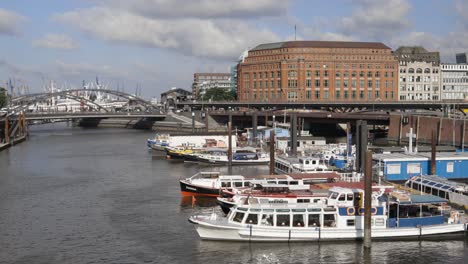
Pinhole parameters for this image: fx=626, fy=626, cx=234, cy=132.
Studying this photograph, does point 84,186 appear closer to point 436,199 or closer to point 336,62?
point 436,199

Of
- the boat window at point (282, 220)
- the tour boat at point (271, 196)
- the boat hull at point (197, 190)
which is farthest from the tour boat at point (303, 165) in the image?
the boat window at point (282, 220)

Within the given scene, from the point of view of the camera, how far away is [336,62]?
488 feet

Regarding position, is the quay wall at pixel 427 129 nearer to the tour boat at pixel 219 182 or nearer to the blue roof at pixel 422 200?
the tour boat at pixel 219 182

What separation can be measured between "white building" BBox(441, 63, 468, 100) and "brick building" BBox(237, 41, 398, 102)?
77.6ft

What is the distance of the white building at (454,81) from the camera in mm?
168000

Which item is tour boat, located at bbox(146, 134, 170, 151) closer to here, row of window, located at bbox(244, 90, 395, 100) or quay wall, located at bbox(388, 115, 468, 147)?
quay wall, located at bbox(388, 115, 468, 147)

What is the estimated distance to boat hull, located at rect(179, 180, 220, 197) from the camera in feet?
144

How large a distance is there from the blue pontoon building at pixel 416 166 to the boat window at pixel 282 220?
1439 cm

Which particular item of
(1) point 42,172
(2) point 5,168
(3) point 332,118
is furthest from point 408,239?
(3) point 332,118

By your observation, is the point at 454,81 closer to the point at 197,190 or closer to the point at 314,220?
the point at 197,190

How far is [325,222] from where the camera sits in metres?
31.9

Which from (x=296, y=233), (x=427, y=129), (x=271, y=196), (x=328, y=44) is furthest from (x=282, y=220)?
(x=328, y=44)

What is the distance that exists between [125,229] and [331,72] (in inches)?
4664

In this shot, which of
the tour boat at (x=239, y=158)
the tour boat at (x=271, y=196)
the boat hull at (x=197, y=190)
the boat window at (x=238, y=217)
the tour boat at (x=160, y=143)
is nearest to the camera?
the boat window at (x=238, y=217)
